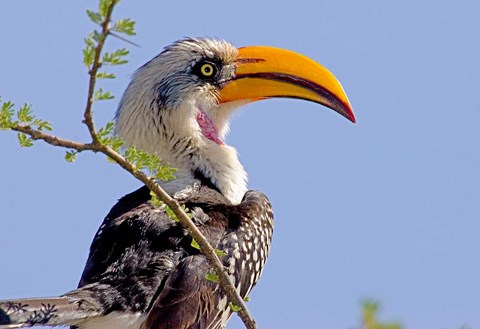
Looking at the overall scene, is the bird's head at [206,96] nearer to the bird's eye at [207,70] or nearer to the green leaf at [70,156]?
the bird's eye at [207,70]

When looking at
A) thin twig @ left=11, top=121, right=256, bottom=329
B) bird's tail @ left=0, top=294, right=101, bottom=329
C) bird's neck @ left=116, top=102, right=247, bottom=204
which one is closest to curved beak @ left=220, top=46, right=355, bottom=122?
bird's neck @ left=116, top=102, right=247, bottom=204

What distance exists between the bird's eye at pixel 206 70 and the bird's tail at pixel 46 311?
8.53ft

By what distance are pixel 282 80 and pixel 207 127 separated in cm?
68

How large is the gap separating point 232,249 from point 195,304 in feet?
1.85

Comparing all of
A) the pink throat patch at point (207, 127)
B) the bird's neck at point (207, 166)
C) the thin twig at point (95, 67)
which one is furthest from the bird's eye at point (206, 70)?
the thin twig at point (95, 67)

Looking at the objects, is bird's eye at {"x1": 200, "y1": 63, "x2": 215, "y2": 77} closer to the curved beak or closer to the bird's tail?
the curved beak

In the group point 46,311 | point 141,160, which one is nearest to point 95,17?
point 141,160

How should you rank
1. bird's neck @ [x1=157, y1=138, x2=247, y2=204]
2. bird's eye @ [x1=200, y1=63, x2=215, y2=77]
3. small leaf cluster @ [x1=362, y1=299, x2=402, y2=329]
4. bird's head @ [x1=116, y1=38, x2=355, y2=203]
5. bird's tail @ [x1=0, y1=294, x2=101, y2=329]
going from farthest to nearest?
bird's eye @ [x1=200, y1=63, x2=215, y2=77] < bird's head @ [x1=116, y1=38, x2=355, y2=203] < bird's neck @ [x1=157, y1=138, x2=247, y2=204] < bird's tail @ [x1=0, y1=294, x2=101, y2=329] < small leaf cluster @ [x1=362, y1=299, x2=402, y2=329]

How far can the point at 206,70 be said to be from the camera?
719 centimetres

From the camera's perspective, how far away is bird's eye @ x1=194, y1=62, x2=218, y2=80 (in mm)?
7152

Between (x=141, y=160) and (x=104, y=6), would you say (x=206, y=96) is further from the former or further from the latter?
(x=104, y=6)

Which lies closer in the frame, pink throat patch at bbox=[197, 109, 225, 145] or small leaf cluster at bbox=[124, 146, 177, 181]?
small leaf cluster at bbox=[124, 146, 177, 181]

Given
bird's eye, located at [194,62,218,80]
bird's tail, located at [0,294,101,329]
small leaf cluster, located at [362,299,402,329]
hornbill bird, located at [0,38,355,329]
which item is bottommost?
small leaf cluster, located at [362,299,402,329]

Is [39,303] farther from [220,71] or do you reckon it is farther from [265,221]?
[220,71]
